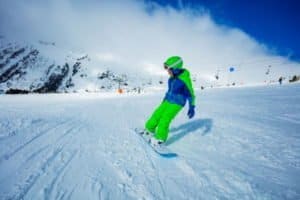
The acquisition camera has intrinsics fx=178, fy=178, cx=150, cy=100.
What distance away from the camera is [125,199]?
1.85 m

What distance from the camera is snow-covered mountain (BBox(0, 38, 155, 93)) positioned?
12312 centimetres

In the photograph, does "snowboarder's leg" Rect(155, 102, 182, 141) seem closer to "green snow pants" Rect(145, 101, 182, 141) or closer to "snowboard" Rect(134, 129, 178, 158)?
"green snow pants" Rect(145, 101, 182, 141)

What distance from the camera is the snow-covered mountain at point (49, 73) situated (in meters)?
123

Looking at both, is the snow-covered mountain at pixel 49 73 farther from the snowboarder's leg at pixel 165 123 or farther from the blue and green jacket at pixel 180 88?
the snowboarder's leg at pixel 165 123

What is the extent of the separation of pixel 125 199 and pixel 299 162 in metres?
2.85

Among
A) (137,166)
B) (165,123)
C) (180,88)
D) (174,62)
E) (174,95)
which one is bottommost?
(137,166)

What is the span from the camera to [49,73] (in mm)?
140750

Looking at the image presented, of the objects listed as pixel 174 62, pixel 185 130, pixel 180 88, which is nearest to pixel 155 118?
pixel 180 88

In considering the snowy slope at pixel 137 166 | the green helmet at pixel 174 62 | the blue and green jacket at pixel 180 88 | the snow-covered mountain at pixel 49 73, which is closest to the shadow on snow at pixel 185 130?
the snowy slope at pixel 137 166

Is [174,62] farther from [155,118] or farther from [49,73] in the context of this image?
Result: [49,73]

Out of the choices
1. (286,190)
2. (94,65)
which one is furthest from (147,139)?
(94,65)

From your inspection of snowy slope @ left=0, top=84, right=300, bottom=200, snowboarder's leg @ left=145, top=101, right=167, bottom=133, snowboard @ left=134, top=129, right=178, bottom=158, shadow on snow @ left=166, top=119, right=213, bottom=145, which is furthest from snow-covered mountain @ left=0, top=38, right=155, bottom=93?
snowboard @ left=134, top=129, right=178, bottom=158

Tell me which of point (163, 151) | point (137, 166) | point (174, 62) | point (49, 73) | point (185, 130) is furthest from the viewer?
point (49, 73)

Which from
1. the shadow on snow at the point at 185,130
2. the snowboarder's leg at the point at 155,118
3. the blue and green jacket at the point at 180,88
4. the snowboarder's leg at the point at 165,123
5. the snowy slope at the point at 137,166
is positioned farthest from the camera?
the shadow on snow at the point at 185,130
